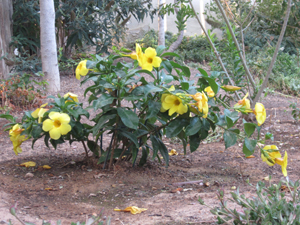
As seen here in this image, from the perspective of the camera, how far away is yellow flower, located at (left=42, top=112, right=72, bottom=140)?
1836 millimetres

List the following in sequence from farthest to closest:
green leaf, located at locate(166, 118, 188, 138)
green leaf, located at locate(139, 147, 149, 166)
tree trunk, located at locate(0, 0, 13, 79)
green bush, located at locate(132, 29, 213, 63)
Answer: green bush, located at locate(132, 29, 213, 63) < tree trunk, located at locate(0, 0, 13, 79) < green leaf, located at locate(139, 147, 149, 166) < green leaf, located at locate(166, 118, 188, 138)

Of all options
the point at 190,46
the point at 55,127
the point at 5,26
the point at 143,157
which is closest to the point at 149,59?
the point at 55,127

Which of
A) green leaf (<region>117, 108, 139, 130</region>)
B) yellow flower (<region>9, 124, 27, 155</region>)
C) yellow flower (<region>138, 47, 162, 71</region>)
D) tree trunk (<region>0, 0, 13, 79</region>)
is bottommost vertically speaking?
yellow flower (<region>9, 124, 27, 155</region>)

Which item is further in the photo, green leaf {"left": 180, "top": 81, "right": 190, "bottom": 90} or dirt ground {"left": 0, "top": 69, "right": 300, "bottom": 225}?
green leaf {"left": 180, "top": 81, "right": 190, "bottom": 90}

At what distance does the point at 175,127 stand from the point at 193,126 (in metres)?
0.12

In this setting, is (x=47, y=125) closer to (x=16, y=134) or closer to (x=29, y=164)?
(x=16, y=134)

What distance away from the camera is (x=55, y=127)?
73.4 inches

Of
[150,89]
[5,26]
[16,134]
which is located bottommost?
[16,134]

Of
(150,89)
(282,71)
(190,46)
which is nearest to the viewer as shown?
(150,89)

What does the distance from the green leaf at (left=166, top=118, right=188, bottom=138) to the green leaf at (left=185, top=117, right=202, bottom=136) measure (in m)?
0.07

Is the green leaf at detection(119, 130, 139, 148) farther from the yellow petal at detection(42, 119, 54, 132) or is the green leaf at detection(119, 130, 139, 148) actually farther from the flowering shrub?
the yellow petal at detection(42, 119, 54, 132)

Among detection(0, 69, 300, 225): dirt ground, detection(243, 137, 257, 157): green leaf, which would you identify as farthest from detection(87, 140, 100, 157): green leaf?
detection(243, 137, 257, 157): green leaf

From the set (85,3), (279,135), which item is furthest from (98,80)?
(85,3)

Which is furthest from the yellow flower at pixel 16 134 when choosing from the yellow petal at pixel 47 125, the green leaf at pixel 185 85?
the green leaf at pixel 185 85
